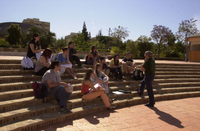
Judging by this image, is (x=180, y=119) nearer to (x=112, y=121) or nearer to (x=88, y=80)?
(x=112, y=121)

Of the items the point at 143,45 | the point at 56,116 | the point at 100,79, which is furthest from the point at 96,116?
the point at 143,45

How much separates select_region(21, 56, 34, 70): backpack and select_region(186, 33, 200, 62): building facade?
66.5 feet

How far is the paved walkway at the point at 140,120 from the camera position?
152 inches

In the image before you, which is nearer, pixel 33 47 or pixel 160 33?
pixel 33 47

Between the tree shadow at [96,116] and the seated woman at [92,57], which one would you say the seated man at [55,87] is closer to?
the tree shadow at [96,116]

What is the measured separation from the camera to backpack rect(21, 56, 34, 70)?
6070 millimetres

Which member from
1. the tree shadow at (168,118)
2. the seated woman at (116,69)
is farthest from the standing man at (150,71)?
the seated woman at (116,69)

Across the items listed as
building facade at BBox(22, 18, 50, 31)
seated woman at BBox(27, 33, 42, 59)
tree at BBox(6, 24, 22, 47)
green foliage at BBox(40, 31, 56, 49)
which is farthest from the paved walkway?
building facade at BBox(22, 18, 50, 31)

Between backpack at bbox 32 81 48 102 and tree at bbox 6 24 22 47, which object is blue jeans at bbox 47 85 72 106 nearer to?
backpack at bbox 32 81 48 102

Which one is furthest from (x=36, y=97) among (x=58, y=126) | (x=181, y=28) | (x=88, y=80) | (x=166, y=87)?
(x=181, y=28)

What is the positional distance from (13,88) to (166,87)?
644 centimetres

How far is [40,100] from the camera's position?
448 cm

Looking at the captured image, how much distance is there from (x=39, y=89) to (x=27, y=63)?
2.21 metres

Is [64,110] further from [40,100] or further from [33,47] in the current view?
[33,47]
